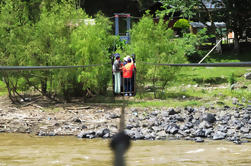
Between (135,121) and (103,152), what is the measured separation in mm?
3097

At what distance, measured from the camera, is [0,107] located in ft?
40.8

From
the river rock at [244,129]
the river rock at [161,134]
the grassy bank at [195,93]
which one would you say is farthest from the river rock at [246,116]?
the river rock at [161,134]

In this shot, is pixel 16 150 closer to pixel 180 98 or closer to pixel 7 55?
pixel 7 55

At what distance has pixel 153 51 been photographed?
45.3 feet

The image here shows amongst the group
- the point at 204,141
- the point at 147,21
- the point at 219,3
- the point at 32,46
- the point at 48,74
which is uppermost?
the point at 219,3

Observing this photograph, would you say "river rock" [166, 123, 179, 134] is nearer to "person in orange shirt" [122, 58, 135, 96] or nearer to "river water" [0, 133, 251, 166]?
"river water" [0, 133, 251, 166]

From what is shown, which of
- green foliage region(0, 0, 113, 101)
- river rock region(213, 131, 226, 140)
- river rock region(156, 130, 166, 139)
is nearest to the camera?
river rock region(213, 131, 226, 140)

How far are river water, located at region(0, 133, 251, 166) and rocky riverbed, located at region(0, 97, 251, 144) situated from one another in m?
0.49

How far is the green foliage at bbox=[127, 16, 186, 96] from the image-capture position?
539 inches

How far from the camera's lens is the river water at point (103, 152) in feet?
22.6

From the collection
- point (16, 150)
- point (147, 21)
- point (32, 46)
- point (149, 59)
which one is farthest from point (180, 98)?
point (16, 150)

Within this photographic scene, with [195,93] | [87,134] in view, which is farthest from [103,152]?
[195,93]

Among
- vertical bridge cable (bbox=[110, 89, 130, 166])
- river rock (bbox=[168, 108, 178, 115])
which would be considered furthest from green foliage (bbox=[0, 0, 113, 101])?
vertical bridge cable (bbox=[110, 89, 130, 166])

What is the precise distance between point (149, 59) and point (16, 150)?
6940mm
